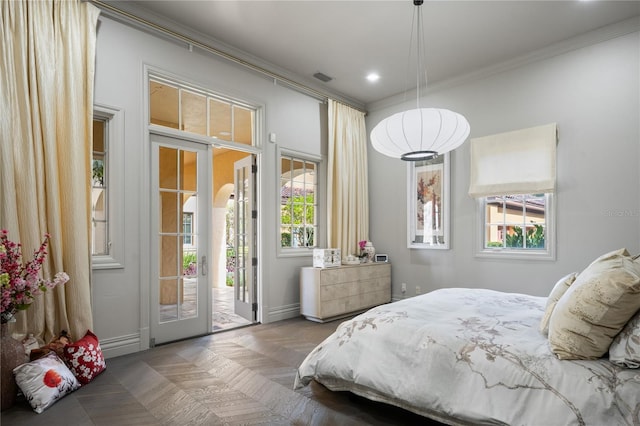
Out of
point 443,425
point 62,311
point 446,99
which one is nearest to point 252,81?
point 446,99

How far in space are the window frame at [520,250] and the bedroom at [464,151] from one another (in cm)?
7

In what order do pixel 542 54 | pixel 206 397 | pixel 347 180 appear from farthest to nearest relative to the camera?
pixel 347 180
pixel 542 54
pixel 206 397

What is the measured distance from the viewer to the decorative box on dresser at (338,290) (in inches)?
176

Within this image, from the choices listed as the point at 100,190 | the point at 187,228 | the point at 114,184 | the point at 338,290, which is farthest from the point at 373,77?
the point at 100,190

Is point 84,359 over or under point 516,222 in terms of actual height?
under

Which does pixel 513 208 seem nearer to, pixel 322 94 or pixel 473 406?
pixel 322 94

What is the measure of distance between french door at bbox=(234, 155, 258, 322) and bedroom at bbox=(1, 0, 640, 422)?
158 millimetres

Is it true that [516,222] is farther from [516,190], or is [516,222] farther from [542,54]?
[542,54]

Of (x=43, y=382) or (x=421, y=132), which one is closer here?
(x=43, y=382)

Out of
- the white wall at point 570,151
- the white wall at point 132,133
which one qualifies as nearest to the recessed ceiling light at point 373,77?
the white wall at point 570,151

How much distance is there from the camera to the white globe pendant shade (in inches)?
114

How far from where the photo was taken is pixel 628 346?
158cm

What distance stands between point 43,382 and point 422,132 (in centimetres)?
310

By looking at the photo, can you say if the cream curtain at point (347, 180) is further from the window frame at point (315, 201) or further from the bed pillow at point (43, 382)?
the bed pillow at point (43, 382)
